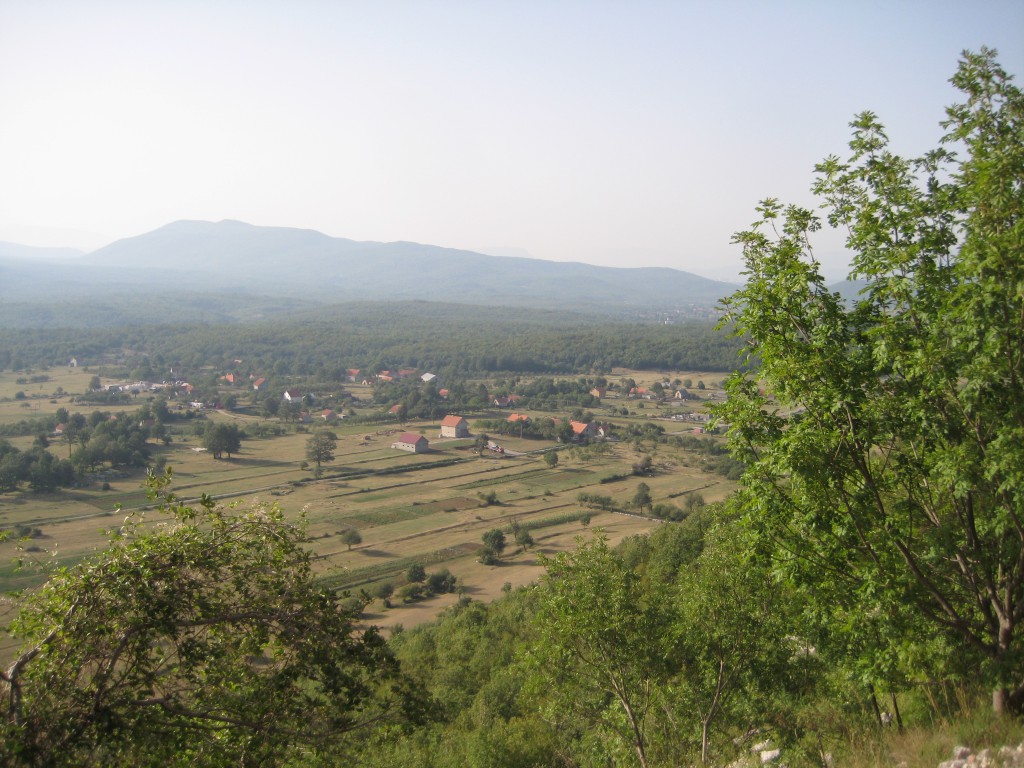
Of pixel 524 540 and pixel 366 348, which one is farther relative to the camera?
pixel 366 348

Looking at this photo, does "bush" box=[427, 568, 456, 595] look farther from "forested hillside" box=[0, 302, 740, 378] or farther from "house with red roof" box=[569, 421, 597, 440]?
"forested hillside" box=[0, 302, 740, 378]

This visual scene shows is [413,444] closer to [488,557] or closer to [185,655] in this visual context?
[488,557]

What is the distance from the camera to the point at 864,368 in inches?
191

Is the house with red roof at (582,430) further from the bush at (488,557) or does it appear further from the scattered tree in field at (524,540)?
the bush at (488,557)

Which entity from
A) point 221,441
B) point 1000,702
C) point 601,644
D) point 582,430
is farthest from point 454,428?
point 1000,702

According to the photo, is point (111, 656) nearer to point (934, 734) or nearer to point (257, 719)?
point (257, 719)

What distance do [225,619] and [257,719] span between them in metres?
0.70

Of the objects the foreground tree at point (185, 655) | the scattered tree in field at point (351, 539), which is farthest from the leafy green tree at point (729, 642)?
the scattered tree in field at point (351, 539)

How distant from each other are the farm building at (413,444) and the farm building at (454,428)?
4407 millimetres

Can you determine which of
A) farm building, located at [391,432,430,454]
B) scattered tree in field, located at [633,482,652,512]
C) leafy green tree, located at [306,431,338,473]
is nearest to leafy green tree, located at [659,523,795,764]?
scattered tree in field, located at [633,482,652,512]

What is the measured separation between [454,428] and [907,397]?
179 feet

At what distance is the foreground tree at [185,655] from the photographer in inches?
153

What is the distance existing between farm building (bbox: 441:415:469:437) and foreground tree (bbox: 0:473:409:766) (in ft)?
175

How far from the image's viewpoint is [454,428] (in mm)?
58375
